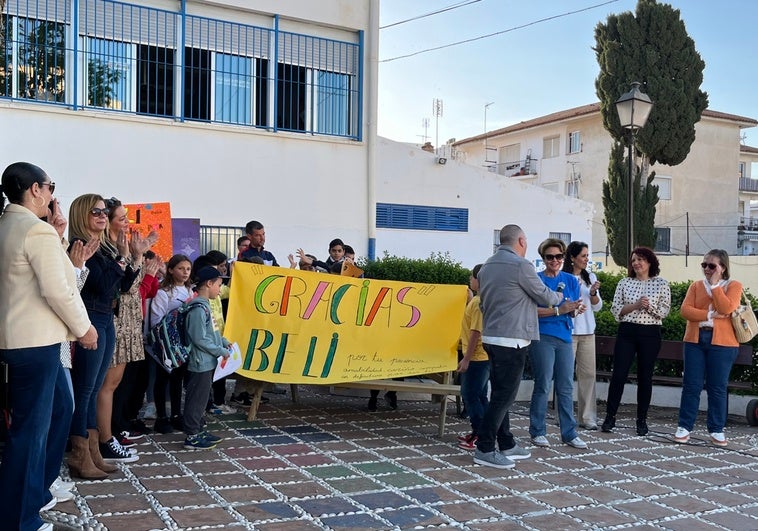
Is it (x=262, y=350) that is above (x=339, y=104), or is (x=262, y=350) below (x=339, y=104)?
below

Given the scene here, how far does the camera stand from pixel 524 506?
5.29m

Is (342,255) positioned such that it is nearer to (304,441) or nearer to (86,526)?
(304,441)

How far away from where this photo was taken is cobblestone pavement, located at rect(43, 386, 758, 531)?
4.86 meters

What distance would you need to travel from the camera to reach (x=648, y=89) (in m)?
28.7

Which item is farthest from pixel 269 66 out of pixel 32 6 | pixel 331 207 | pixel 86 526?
pixel 86 526

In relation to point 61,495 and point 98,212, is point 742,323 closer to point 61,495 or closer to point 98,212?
point 98,212

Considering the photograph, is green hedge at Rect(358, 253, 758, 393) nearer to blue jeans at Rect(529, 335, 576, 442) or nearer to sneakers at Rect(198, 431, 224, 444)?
blue jeans at Rect(529, 335, 576, 442)

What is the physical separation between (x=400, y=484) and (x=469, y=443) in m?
1.42

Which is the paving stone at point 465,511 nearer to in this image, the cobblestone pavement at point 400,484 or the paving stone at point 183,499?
the cobblestone pavement at point 400,484

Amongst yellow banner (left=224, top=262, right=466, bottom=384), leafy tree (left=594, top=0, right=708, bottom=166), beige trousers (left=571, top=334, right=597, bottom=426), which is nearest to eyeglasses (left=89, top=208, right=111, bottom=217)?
yellow banner (left=224, top=262, right=466, bottom=384)

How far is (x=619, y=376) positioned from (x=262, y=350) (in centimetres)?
360

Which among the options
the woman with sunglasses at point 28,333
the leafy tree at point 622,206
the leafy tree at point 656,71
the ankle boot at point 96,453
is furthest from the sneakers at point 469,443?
the leafy tree at point 656,71

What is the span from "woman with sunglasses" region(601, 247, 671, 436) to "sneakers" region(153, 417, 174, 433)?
14.2 feet

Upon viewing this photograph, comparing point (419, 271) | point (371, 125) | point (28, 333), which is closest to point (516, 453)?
point (28, 333)
